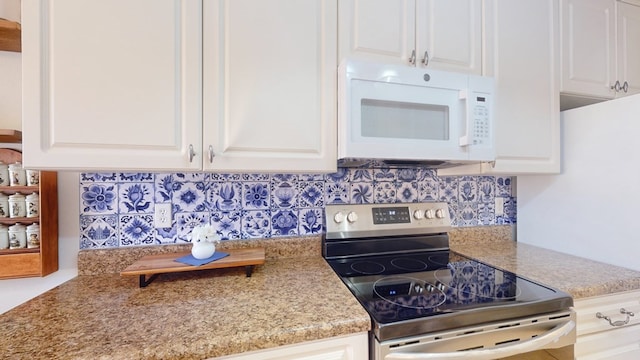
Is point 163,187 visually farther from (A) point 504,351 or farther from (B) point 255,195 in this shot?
(A) point 504,351

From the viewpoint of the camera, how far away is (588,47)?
140 cm

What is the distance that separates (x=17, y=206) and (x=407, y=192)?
5.63 feet

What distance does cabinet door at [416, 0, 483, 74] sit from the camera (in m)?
1.16

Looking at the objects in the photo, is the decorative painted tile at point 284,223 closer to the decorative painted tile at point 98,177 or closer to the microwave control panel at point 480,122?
the decorative painted tile at point 98,177

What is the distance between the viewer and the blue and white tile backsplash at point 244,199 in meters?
1.16

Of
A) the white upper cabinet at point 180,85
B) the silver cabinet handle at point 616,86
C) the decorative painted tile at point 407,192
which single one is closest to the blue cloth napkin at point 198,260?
the white upper cabinet at point 180,85

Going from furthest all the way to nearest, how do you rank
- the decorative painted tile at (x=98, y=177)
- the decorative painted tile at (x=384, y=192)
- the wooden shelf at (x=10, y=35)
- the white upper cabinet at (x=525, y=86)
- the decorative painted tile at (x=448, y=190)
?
the decorative painted tile at (x=448, y=190), the decorative painted tile at (x=384, y=192), the white upper cabinet at (x=525, y=86), the decorative painted tile at (x=98, y=177), the wooden shelf at (x=10, y=35)

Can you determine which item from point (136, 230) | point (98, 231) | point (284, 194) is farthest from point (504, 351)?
point (98, 231)

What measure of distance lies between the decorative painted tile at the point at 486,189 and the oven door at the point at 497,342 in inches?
33.4

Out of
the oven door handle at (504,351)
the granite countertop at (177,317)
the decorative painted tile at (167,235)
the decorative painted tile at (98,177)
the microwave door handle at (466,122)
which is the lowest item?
the oven door handle at (504,351)

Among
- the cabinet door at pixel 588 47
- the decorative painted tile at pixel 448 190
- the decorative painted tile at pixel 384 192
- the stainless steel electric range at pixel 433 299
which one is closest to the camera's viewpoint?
the stainless steel electric range at pixel 433 299

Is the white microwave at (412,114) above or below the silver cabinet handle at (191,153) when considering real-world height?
above

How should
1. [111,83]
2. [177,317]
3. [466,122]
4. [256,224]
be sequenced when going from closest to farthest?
1. [177,317]
2. [111,83]
3. [466,122]
4. [256,224]

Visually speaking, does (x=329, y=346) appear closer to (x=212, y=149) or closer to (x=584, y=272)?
(x=212, y=149)
